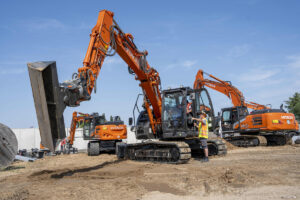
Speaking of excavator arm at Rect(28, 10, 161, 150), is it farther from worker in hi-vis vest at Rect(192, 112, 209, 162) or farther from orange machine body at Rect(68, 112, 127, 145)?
orange machine body at Rect(68, 112, 127, 145)

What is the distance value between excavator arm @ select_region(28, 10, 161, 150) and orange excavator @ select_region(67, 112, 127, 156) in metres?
6.05

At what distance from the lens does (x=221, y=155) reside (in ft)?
36.0

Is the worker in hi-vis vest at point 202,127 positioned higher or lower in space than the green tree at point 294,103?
lower

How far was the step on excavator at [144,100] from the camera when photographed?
618 cm

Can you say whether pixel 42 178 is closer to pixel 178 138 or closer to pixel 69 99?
pixel 69 99

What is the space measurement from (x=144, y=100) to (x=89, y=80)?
3817 mm

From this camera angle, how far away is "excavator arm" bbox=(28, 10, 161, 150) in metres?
6.11

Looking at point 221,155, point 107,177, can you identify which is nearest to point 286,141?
point 221,155

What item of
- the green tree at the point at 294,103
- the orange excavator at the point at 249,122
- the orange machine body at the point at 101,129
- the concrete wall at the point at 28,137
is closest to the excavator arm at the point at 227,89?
the orange excavator at the point at 249,122

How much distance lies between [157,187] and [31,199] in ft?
7.64

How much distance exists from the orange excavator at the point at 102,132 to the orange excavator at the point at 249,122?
5.24 meters

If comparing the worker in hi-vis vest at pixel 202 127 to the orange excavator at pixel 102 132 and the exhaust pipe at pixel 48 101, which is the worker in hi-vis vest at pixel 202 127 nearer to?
the exhaust pipe at pixel 48 101

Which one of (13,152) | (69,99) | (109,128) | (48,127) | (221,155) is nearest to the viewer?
(48,127)

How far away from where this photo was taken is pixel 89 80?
759cm
